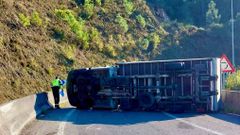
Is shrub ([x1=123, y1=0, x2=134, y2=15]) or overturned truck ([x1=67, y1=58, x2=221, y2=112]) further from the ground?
shrub ([x1=123, y1=0, x2=134, y2=15])

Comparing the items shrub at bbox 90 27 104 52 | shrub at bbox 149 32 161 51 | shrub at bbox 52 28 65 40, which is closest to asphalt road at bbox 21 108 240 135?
shrub at bbox 52 28 65 40

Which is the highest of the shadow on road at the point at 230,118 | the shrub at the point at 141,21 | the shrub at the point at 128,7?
the shrub at the point at 128,7

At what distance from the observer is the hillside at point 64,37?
96.4 ft

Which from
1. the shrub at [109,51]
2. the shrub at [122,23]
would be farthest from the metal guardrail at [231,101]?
the shrub at [122,23]

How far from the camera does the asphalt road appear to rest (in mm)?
13055

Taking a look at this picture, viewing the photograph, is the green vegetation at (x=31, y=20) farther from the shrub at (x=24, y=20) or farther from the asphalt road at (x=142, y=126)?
the asphalt road at (x=142, y=126)

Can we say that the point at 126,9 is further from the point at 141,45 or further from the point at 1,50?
the point at 1,50

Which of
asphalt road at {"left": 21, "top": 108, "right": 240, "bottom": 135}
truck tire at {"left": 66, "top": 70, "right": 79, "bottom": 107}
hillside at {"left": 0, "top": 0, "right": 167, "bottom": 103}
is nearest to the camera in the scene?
asphalt road at {"left": 21, "top": 108, "right": 240, "bottom": 135}

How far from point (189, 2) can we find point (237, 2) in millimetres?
10304

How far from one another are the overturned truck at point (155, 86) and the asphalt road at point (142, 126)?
5.97 ft

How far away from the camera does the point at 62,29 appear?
41.6 m

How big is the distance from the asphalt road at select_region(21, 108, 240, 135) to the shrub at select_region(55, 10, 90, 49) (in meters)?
24.7

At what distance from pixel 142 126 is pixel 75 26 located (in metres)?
29.4

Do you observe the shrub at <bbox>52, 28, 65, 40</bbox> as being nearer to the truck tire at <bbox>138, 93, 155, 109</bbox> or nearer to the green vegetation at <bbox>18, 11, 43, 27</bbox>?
the green vegetation at <bbox>18, 11, 43, 27</bbox>
